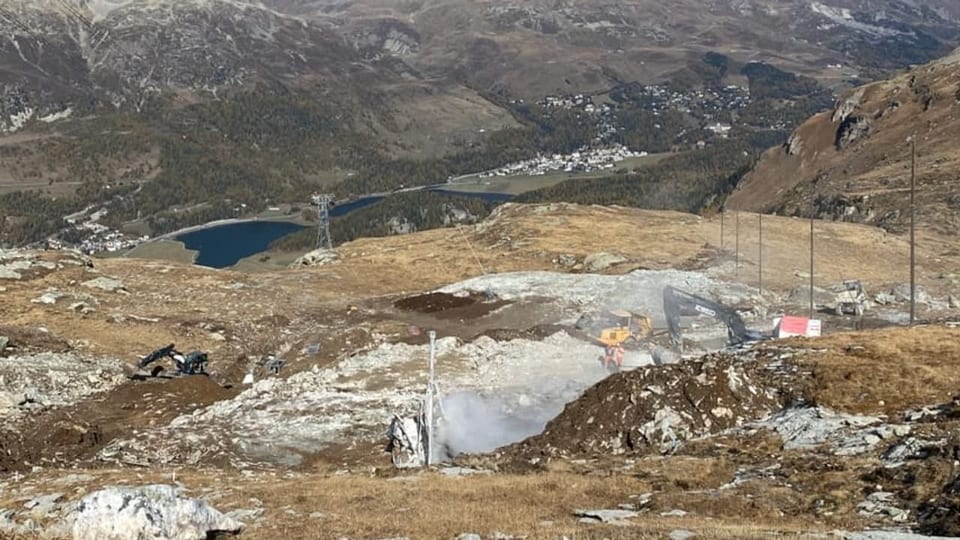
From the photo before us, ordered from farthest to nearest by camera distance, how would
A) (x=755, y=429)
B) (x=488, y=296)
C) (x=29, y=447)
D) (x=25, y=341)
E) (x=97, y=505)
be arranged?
(x=488, y=296)
(x=25, y=341)
(x=29, y=447)
(x=755, y=429)
(x=97, y=505)

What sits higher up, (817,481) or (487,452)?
(817,481)

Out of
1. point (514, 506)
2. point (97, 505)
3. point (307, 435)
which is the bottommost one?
point (307, 435)

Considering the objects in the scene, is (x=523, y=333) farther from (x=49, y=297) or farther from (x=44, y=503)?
(x=49, y=297)

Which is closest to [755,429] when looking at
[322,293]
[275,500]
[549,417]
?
[549,417]

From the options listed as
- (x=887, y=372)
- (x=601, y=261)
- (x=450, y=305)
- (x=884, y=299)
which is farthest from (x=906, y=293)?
(x=450, y=305)

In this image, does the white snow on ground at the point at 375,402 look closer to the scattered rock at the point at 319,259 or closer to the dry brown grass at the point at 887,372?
the dry brown grass at the point at 887,372

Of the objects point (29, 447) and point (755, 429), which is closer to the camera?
point (755, 429)

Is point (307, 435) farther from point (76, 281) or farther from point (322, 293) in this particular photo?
point (76, 281)

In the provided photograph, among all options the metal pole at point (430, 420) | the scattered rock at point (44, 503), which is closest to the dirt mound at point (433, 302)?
the metal pole at point (430, 420)

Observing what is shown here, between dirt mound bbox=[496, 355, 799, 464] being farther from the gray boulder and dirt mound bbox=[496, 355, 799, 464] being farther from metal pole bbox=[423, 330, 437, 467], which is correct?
the gray boulder
